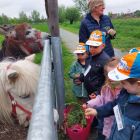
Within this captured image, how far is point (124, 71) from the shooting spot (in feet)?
7.34

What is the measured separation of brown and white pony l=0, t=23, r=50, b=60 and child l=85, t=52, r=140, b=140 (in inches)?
103

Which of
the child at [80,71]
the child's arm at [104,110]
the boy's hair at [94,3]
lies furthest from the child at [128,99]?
the boy's hair at [94,3]

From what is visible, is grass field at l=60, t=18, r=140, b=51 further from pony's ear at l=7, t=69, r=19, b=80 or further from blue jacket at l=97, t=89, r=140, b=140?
blue jacket at l=97, t=89, r=140, b=140

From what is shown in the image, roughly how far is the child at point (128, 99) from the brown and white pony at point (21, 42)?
8.58 feet

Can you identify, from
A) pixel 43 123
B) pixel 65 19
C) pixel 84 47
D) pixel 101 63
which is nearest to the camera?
pixel 43 123

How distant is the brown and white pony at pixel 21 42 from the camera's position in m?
4.80

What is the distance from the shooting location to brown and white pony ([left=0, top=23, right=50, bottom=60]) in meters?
4.80

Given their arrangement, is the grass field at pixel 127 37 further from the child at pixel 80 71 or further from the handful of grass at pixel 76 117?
the handful of grass at pixel 76 117

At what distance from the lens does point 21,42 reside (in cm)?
487

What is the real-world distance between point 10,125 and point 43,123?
206 centimetres

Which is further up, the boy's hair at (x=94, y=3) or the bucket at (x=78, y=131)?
the boy's hair at (x=94, y=3)

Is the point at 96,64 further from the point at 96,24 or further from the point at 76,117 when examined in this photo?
the point at 96,24

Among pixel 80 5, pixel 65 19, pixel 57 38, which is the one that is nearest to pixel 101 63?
pixel 57 38

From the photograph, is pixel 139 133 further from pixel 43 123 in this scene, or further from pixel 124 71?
pixel 43 123
